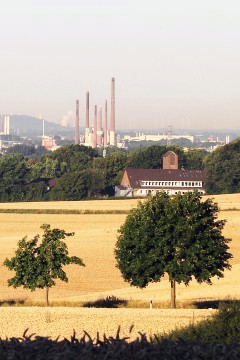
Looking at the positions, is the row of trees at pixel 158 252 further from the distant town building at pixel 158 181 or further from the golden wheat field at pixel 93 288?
the distant town building at pixel 158 181

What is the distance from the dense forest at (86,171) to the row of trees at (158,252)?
8943 centimetres

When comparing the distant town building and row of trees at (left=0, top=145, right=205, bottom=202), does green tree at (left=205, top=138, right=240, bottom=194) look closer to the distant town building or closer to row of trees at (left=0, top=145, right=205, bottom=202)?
the distant town building

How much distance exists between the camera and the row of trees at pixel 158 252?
43406 mm

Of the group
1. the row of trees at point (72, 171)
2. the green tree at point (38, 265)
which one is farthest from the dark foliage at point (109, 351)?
the row of trees at point (72, 171)

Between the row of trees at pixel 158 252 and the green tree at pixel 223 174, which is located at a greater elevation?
the green tree at pixel 223 174

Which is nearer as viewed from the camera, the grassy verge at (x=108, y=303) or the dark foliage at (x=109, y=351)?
the dark foliage at (x=109, y=351)

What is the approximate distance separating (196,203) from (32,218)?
190 feet

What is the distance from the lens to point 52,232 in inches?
1818

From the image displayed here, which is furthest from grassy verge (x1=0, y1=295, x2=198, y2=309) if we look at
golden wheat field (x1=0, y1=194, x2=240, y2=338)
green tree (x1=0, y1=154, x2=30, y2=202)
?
green tree (x1=0, y1=154, x2=30, y2=202)

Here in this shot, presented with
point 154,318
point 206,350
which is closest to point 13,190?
point 154,318

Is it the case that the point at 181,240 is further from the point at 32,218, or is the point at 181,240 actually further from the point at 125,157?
the point at 125,157

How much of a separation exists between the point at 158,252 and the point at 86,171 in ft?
321

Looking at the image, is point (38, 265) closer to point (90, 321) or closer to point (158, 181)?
point (90, 321)

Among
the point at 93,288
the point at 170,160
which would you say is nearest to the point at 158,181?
the point at 170,160
